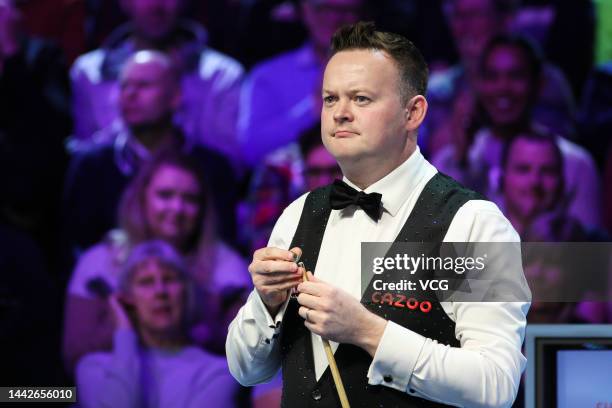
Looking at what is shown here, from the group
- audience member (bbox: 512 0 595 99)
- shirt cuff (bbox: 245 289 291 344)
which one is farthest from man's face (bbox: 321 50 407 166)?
audience member (bbox: 512 0 595 99)

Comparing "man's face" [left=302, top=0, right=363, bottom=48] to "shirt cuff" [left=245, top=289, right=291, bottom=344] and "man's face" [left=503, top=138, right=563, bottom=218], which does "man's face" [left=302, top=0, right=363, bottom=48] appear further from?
"shirt cuff" [left=245, top=289, right=291, bottom=344]

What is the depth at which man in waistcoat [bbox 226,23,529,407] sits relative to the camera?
1.69m

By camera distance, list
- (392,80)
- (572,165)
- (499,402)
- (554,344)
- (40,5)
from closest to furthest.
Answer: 1. (499,402)
2. (392,80)
3. (554,344)
4. (572,165)
5. (40,5)

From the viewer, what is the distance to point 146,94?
13.8 ft

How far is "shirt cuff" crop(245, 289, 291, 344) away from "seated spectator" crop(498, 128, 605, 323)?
2.31 metres

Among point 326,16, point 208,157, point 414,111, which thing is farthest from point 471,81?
point 414,111

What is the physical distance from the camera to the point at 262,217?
409 cm

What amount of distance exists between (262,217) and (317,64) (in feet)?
2.66

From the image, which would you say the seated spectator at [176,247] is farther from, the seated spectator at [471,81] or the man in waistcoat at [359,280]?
the man in waistcoat at [359,280]

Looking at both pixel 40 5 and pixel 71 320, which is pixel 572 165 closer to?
pixel 71 320

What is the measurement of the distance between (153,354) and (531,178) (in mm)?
2034

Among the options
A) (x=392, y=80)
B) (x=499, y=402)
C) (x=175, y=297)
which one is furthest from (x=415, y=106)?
(x=175, y=297)

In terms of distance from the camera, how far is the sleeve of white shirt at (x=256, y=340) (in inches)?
73.8

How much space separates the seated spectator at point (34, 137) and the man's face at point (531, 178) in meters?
2.22
